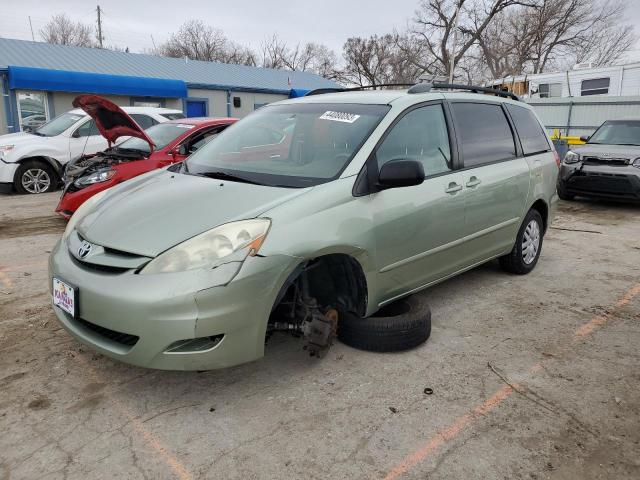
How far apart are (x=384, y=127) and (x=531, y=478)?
7.16ft

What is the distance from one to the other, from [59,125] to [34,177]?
1199 mm

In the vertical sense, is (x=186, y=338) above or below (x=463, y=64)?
below

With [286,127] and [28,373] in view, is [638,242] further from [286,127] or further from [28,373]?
[28,373]

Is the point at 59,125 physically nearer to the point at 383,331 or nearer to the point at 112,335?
Result: the point at 112,335

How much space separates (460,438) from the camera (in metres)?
2.55

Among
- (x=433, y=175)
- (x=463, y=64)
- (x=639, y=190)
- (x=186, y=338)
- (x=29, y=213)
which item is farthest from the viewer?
(x=463, y=64)

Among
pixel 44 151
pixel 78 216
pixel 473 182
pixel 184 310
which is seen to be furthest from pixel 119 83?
pixel 184 310

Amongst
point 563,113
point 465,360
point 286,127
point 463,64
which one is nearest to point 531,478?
point 465,360

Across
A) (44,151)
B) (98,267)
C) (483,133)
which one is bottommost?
(98,267)

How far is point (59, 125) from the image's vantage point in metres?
10.1

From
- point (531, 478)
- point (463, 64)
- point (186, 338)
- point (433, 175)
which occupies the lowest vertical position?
point (531, 478)

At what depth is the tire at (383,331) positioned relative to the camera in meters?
3.31

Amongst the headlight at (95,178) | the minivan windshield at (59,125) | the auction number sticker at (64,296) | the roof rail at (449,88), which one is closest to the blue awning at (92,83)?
the minivan windshield at (59,125)

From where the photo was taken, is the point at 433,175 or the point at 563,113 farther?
the point at 563,113
